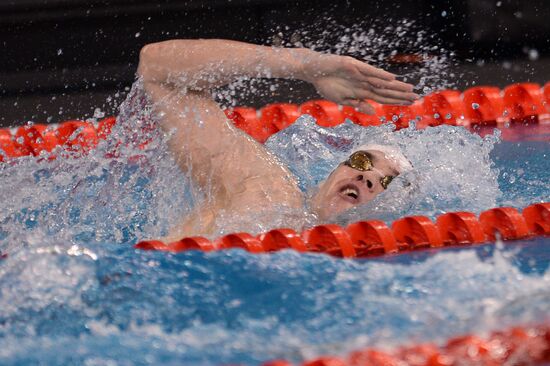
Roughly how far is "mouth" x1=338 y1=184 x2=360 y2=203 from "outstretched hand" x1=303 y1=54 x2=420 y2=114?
246mm

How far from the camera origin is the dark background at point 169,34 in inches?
188

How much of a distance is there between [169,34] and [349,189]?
2.73m

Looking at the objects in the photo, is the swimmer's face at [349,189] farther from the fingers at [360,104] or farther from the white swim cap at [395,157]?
the fingers at [360,104]

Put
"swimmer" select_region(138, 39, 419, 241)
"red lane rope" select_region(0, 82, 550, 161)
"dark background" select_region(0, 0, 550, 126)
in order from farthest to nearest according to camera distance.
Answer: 1. "dark background" select_region(0, 0, 550, 126)
2. "red lane rope" select_region(0, 82, 550, 161)
3. "swimmer" select_region(138, 39, 419, 241)

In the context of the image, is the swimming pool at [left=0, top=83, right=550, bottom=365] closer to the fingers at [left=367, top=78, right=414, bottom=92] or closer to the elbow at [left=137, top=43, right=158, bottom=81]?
the fingers at [left=367, top=78, right=414, bottom=92]

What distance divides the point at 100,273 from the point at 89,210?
0.82 m

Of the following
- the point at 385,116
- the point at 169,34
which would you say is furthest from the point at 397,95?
the point at 169,34

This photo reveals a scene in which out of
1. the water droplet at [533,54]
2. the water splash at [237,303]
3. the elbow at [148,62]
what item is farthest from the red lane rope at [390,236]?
the water droplet at [533,54]

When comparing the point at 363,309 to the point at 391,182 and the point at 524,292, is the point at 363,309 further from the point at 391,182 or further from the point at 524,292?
the point at 391,182

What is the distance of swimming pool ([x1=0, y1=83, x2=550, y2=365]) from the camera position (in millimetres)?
1616

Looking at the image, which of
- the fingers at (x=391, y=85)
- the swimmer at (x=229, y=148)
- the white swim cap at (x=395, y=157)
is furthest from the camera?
the white swim cap at (x=395, y=157)

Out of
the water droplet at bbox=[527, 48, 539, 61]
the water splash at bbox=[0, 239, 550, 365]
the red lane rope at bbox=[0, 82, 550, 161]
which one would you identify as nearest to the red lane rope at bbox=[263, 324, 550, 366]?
the water splash at bbox=[0, 239, 550, 365]

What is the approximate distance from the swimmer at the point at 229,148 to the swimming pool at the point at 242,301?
0.31 m

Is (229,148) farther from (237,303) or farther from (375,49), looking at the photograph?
(375,49)
